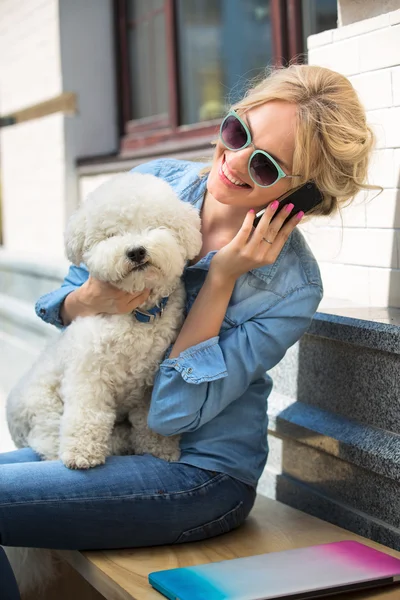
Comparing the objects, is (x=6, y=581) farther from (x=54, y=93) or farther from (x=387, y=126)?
(x=54, y=93)

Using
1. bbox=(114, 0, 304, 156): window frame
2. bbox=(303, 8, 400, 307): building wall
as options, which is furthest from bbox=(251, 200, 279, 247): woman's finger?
bbox=(114, 0, 304, 156): window frame

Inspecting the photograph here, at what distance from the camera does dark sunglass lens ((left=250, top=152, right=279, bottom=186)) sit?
204 cm

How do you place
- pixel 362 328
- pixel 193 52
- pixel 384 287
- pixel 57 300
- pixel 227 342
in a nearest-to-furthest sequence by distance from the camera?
pixel 227 342
pixel 362 328
pixel 57 300
pixel 384 287
pixel 193 52

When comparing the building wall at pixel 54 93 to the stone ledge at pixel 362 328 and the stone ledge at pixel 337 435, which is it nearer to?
the stone ledge at pixel 337 435

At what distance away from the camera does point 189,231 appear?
202cm

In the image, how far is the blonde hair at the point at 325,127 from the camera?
203 centimetres

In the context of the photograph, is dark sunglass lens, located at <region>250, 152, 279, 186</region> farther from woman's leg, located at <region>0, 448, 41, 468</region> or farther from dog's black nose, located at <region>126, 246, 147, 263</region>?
woman's leg, located at <region>0, 448, 41, 468</region>

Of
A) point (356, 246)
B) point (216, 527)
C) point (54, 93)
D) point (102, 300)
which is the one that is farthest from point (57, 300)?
point (54, 93)

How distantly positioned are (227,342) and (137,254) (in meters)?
0.37

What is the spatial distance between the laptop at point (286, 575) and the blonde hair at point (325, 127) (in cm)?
95

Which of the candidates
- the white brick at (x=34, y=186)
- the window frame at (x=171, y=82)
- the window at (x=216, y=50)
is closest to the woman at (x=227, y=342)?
the window frame at (x=171, y=82)

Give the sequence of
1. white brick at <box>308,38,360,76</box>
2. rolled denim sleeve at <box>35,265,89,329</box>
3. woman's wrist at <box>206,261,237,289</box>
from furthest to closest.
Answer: white brick at <box>308,38,360,76</box> < rolled denim sleeve at <box>35,265,89,329</box> < woman's wrist at <box>206,261,237,289</box>

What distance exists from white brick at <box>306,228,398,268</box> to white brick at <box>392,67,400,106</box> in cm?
41

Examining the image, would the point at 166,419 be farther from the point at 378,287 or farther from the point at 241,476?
the point at 378,287
